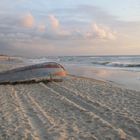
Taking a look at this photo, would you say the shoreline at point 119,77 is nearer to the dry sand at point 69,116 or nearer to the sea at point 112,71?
the sea at point 112,71

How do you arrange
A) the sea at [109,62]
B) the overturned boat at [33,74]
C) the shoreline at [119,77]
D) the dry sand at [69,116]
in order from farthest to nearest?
the sea at [109,62], the shoreline at [119,77], the overturned boat at [33,74], the dry sand at [69,116]

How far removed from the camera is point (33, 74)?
15.5m

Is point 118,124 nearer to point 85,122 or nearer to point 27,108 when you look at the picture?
point 85,122

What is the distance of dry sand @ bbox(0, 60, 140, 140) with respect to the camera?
6.29m

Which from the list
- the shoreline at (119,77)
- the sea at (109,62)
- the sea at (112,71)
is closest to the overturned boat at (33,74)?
the shoreline at (119,77)

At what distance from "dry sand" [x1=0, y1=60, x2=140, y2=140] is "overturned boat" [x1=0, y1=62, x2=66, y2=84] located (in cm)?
322

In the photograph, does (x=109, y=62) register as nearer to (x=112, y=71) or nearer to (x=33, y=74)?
(x=112, y=71)

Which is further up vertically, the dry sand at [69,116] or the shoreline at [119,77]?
the dry sand at [69,116]

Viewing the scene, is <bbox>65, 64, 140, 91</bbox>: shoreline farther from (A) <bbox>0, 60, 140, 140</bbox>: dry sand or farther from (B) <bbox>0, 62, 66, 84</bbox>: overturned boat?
(A) <bbox>0, 60, 140, 140</bbox>: dry sand

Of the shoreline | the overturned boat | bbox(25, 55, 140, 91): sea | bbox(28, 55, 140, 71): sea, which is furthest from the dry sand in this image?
bbox(28, 55, 140, 71): sea

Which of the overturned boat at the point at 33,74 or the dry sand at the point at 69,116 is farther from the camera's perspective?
the overturned boat at the point at 33,74

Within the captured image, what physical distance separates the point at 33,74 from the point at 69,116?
7.88 metres

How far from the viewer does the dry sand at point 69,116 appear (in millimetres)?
6285

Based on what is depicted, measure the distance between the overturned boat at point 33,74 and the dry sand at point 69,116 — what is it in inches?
127
